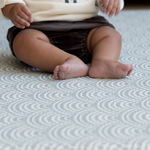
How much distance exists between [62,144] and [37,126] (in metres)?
0.06

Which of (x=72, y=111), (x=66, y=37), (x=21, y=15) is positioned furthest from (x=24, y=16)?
(x=72, y=111)

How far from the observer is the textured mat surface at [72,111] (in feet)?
1.17

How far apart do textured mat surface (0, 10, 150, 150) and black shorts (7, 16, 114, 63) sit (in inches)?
4.1

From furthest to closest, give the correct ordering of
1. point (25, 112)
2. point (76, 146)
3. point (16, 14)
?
point (16, 14) → point (25, 112) → point (76, 146)

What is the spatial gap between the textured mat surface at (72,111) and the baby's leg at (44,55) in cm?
2

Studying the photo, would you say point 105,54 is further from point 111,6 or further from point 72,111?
point 72,111

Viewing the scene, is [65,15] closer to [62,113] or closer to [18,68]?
[18,68]

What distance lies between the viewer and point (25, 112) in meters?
0.45

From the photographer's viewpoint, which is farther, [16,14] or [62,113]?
[16,14]

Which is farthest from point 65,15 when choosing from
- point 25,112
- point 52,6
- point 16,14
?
point 25,112

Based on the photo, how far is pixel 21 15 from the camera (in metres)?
0.63

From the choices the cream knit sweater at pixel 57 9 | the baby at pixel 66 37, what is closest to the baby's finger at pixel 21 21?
the baby at pixel 66 37

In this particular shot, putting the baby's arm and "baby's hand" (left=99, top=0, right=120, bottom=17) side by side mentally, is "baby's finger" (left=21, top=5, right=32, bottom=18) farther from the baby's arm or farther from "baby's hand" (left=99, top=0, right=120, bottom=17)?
"baby's hand" (left=99, top=0, right=120, bottom=17)

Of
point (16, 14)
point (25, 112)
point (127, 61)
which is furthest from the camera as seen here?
point (127, 61)
